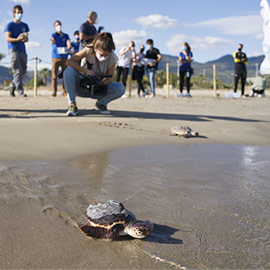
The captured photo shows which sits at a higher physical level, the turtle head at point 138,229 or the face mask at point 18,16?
the face mask at point 18,16

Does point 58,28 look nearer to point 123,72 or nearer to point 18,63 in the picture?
point 18,63

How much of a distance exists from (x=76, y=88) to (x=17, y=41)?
109 inches

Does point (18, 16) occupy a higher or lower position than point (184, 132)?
higher

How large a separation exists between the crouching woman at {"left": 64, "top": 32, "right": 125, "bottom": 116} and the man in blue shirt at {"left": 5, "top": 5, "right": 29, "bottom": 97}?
8.52 ft

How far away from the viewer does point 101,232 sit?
1.78 m

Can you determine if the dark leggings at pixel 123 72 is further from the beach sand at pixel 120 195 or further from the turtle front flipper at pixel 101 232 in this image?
the turtle front flipper at pixel 101 232

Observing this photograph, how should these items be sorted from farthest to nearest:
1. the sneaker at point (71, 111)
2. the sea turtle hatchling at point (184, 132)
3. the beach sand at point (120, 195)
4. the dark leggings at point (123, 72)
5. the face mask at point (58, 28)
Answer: the dark leggings at point (123, 72), the face mask at point (58, 28), the sneaker at point (71, 111), the sea turtle hatchling at point (184, 132), the beach sand at point (120, 195)

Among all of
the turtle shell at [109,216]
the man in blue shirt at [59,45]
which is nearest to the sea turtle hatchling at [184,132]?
the turtle shell at [109,216]

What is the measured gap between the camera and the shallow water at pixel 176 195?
5.63ft

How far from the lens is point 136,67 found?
11250 mm

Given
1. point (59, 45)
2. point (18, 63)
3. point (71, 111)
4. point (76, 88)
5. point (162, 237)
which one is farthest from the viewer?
point (59, 45)

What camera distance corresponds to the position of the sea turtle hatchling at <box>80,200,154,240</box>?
175 centimetres

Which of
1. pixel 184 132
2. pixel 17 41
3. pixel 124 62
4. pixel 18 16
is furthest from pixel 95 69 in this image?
pixel 124 62

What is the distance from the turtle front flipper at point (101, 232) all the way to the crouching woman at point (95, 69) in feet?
12.8
